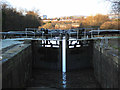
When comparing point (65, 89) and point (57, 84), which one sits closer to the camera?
point (65, 89)

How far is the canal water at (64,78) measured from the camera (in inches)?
316

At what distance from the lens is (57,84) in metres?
8.24

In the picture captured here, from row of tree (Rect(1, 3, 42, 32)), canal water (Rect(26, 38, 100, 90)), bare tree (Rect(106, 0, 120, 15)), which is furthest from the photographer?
row of tree (Rect(1, 3, 42, 32))

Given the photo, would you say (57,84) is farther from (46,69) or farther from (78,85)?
(46,69)

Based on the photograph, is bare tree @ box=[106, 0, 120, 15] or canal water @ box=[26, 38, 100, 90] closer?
bare tree @ box=[106, 0, 120, 15]

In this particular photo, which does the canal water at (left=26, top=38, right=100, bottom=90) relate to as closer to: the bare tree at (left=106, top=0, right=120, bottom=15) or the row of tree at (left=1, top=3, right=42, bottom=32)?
the bare tree at (left=106, top=0, right=120, bottom=15)

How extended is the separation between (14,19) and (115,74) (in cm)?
2141

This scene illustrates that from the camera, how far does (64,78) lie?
29.8ft

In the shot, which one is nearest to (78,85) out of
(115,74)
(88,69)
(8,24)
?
(88,69)

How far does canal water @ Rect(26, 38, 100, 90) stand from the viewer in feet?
26.3

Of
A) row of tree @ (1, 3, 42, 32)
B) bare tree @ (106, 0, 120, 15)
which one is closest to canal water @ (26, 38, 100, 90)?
A: bare tree @ (106, 0, 120, 15)

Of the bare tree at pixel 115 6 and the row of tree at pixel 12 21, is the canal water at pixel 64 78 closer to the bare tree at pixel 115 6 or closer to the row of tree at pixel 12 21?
the bare tree at pixel 115 6

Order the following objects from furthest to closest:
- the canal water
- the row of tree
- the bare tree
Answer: the row of tree
the canal water
the bare tree

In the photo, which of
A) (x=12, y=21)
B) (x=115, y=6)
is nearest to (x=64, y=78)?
(x=115, y=6)
